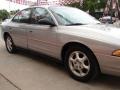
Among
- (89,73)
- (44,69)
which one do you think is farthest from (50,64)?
(89,73)

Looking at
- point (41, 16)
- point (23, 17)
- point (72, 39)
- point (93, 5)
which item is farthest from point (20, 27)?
point (93, 5)

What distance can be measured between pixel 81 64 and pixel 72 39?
19.7 inches

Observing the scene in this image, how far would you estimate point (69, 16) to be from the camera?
19.8ft

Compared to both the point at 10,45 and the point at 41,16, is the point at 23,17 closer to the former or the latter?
the point at 41,16

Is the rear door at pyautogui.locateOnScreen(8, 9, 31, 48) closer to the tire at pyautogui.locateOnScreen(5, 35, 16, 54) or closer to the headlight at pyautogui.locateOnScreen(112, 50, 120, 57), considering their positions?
the tire at pyautogui.locateOnScreen(5, 35, 16, 54)

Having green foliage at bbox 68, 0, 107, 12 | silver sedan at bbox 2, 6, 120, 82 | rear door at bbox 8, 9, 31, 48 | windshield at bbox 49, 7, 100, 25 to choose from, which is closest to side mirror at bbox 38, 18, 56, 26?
silver sedan at bbox 2, 6, 120, 82

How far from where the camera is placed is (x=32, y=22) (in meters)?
6.63

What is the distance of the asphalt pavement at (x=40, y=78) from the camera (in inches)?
195

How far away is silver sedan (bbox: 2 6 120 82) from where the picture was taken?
15.3ft

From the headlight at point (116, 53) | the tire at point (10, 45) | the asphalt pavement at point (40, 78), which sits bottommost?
the asphalt pavement at point (40, 78)

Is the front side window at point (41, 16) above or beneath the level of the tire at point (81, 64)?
above

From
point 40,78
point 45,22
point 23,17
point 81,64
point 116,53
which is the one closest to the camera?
point 116,53

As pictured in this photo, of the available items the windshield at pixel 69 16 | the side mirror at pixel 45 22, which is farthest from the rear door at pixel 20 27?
the windshield at pixel 69 16

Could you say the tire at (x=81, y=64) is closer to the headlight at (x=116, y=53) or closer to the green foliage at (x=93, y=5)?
the headlight at (x=116, y=53)
